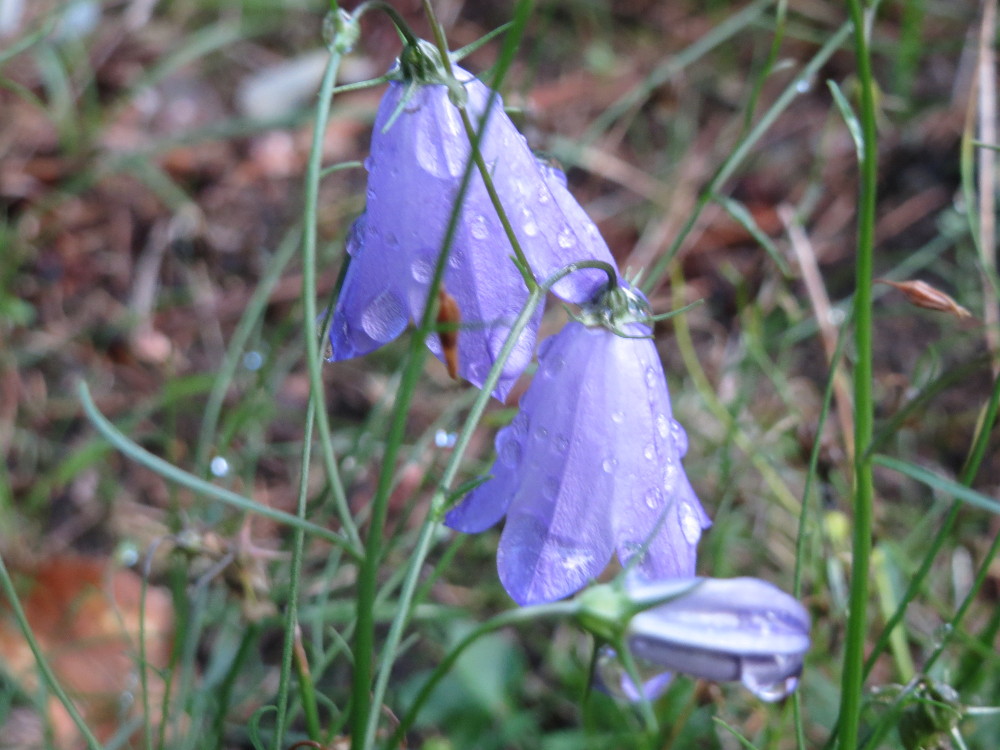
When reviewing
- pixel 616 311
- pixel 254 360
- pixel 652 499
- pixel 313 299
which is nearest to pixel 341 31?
pixel 313 299

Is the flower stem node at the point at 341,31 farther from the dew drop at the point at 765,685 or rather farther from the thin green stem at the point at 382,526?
the dew drop at the point at 765,685

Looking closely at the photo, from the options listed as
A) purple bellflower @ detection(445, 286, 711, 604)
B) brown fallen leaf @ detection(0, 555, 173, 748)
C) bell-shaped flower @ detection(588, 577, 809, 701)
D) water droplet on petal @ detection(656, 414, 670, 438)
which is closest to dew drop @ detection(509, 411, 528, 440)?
purple bellflower @ detection(445, 286, 711, 604)

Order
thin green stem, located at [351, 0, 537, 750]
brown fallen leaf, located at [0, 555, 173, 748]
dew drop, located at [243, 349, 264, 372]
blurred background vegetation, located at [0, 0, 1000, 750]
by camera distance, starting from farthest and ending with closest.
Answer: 1. dew drop, located at [243, 349, 264, 372]
2. brown fallen leaf, located at [0, 555, 173, 748]
3. blurred background vegetation, located at [0, 0, 1000, 750]
4. thin green stem, located at [351, 0, 537, 750]

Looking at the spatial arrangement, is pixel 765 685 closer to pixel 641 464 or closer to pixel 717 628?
pixel 717 628

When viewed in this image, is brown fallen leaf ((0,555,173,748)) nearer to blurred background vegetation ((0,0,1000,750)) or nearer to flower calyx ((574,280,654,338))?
blurred background vegetation ((0,0,1000,750))

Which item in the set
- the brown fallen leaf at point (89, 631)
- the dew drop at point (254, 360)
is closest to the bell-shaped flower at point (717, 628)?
the brown fallen leaf at point (89, 631)
